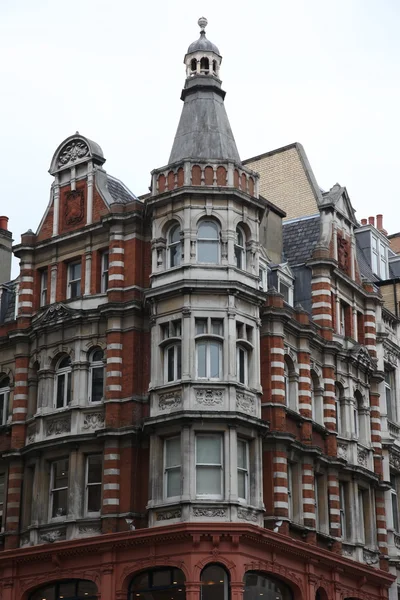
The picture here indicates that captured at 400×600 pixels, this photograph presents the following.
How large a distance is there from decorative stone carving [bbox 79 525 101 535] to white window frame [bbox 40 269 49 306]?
960cm

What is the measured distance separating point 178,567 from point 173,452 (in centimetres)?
410

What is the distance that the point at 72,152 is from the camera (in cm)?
4947

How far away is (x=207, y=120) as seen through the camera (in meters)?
47.7

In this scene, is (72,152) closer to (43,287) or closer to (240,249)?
→ (43,287)

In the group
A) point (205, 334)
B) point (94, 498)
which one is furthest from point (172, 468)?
point (205, 334)

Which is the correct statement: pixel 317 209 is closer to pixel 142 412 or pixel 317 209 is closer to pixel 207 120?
pixel 207 120

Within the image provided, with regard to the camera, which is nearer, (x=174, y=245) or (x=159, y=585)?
(x=159, y=585)

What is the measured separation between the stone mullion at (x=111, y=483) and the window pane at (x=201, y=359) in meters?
3.99

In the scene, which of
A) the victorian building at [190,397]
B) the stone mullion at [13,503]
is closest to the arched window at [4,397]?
the victorian building at [190,397]

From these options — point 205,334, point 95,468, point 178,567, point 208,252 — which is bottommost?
point 178,567

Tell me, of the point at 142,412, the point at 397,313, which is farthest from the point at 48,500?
the point at 397,313

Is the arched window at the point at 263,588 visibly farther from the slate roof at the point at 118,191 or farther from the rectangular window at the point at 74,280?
the slate roof at the point at 118,191

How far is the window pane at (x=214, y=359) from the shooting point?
141 feet

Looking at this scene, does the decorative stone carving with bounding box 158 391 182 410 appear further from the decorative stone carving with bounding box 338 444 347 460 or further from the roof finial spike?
the roof finial spike
